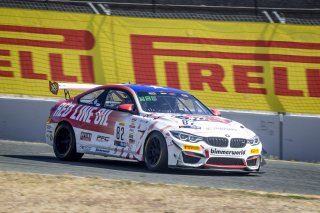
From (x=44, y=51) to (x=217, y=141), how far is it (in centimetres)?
781

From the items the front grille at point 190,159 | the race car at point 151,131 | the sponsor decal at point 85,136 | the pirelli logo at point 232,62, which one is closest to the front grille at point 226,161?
the race car at point 151,131

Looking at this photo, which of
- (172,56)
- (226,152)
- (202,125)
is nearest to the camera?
(226,152)

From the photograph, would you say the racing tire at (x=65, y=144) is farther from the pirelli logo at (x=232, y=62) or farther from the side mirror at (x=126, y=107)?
the pirelli logo at (x=232, y=62)

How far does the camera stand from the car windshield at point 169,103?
44.8 ft

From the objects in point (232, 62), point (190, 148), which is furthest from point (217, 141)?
point (232, 62)

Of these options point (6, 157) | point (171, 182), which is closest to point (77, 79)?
point (6, 157)

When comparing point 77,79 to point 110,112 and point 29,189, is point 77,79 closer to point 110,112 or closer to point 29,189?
point 110,112

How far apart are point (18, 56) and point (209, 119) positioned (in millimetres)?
7469

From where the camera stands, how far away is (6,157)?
1449 centimetres

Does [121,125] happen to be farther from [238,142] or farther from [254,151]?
[254,151]

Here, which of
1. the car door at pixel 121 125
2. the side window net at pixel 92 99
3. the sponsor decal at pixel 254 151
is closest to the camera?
the sponsor decal at pixel 254 151

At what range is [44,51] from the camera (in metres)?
19.5

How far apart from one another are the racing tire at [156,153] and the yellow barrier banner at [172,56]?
16.2 ft

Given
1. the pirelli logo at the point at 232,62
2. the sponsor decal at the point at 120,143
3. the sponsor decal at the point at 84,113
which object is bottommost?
the sponsor decal at the point at 120,143
